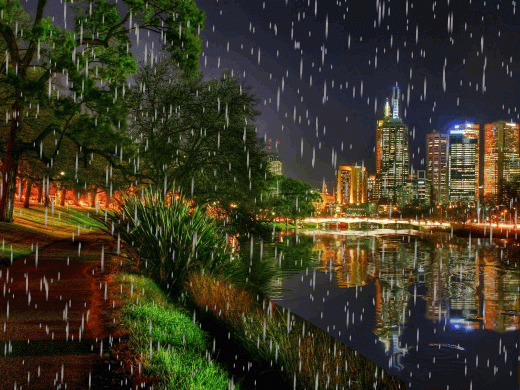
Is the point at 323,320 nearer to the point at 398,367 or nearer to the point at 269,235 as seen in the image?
the point at 398,367

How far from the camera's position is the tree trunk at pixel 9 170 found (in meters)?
25.7

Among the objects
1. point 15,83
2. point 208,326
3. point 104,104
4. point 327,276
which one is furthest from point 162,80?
point 208,326

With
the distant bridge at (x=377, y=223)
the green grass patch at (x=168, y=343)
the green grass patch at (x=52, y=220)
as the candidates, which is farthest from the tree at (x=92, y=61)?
the distant bridge at (x=377, y=223)

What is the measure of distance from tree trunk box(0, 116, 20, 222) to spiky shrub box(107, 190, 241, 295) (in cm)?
1256

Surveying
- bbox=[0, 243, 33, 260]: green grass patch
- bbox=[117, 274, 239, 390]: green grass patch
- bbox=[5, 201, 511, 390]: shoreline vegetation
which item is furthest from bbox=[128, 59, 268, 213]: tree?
bbox=[117, 274, 239, 390]: green grass patch

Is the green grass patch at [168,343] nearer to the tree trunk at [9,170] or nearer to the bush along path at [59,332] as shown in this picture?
the bush along path at [59,332]

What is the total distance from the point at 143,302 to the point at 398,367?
4482 mm

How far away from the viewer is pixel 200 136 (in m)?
24.4

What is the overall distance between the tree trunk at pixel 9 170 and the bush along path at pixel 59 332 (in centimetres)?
1272

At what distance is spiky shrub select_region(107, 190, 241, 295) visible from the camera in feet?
45.0

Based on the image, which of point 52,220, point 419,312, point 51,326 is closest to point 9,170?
point 52,220

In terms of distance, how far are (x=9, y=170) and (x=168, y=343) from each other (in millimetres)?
21047

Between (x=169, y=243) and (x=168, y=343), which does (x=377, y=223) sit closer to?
(x=169, y=243)

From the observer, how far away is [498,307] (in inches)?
598
